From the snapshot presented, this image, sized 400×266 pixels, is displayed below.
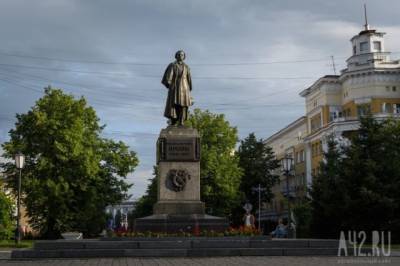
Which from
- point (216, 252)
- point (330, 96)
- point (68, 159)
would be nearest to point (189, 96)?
point (216, 252)

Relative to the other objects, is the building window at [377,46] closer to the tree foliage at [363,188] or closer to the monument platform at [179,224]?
the tree foliage at [363,188]

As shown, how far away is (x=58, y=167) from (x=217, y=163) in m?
16.7

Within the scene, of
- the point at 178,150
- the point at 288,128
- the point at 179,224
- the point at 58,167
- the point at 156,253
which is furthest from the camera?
the point at 288,128

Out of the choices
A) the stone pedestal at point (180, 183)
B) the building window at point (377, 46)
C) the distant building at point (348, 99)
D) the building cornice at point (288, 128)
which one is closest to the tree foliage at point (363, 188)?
the stone pedestal at point (180, 183)

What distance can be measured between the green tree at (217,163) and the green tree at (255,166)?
35.0 ft

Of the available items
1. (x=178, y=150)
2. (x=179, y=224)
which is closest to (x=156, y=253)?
(x=179, y=224)

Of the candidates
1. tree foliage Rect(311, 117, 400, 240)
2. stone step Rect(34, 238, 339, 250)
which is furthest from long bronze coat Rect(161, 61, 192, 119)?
tree foliage Rect(311, 117, 400, 240)

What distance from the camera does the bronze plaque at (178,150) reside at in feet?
82.1

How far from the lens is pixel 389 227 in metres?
38.2

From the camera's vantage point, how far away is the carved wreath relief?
24.8 metres

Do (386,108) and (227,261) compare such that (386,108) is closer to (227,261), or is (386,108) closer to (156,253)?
(156,253)

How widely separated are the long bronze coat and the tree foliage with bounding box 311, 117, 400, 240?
16.2m

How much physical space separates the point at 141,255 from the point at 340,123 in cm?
4972

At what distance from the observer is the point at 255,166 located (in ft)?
246
